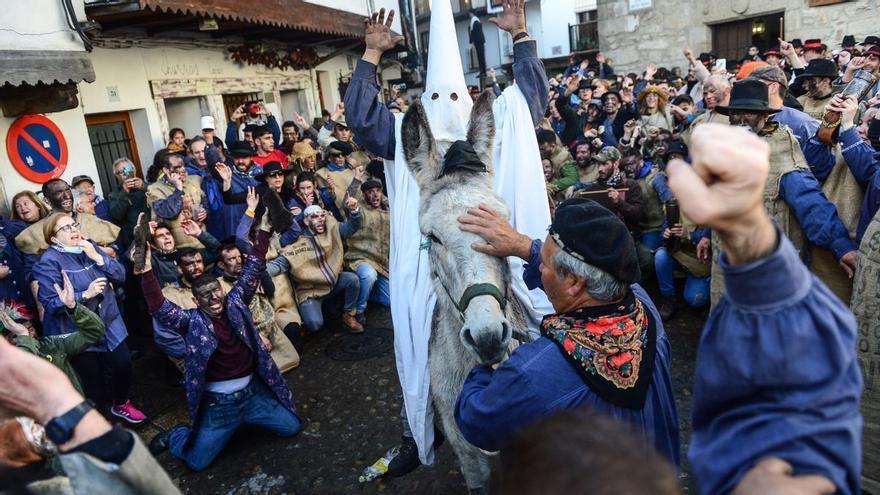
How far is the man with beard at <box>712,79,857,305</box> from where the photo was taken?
379 cm

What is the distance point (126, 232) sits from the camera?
673 cm

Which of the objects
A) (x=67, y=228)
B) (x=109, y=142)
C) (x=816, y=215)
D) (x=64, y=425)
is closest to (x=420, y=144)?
(x=64, y=425)

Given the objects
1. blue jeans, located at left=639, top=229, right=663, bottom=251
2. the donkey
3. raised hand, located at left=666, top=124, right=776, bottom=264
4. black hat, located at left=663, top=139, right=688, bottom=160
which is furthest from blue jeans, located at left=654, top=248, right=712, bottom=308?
raised hand, located at left=666, top=124, right=776, bottom=264

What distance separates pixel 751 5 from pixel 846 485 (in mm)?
20819

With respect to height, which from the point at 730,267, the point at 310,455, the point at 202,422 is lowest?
the point at 310,455

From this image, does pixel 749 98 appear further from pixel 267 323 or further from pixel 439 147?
pixel 267 323

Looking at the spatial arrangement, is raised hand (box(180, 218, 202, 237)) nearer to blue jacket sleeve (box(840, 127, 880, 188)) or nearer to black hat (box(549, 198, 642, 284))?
black hat (box(549, 198, 642, 284))

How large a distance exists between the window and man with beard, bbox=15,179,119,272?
2.44 meters

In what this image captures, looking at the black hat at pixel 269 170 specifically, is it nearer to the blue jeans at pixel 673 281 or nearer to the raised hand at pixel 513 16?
the blue jeans at pixel 673 281

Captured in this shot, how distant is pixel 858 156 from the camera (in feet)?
12.6

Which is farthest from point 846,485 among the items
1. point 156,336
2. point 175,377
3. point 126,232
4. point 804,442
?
point 126,232

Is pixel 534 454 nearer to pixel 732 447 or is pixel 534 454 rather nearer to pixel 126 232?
pixel 732 447

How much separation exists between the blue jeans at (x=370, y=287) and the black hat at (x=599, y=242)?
533 centimetres

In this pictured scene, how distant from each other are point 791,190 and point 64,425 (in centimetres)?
417
